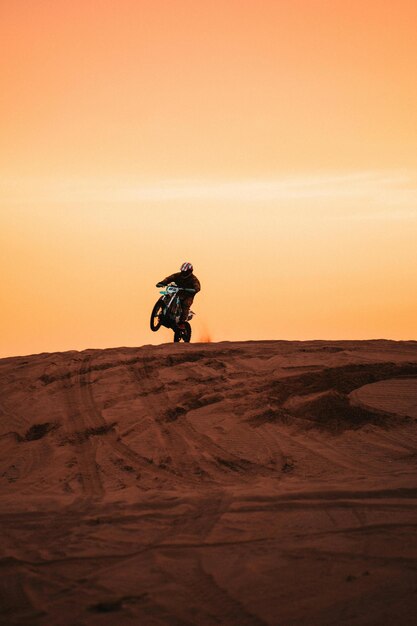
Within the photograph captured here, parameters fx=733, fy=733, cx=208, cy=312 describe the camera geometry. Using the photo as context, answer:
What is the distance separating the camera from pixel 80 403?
11555 millimetres

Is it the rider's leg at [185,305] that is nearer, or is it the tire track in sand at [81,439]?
the tire track in sand at [81,439]

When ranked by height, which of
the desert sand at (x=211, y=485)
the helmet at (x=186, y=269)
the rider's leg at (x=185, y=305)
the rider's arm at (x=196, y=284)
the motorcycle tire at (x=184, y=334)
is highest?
the helmet at (x=186, y=269)

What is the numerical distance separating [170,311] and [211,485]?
9.46m

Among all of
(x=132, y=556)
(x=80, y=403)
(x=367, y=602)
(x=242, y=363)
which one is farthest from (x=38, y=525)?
(x=242, y=363)

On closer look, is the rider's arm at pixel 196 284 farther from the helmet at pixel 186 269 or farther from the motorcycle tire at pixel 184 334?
the motorcycle tire at pixel 184 334

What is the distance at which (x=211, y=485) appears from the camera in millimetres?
7898

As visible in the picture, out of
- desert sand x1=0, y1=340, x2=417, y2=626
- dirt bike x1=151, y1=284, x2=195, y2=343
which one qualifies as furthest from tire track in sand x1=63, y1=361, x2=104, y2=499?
dirt bike x1=151, y1=284, x2=195, y2=343

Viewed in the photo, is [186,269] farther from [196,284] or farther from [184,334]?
[184,334]

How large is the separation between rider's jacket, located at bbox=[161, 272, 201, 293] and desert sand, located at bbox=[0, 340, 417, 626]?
9.58 ft

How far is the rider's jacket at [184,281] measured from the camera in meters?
17.3

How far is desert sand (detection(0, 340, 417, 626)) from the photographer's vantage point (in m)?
4.61

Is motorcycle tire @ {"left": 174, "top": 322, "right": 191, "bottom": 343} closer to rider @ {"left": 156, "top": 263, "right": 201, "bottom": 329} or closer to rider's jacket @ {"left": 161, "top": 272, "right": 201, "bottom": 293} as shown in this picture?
rider @ {"left": 156, "top": 263, "right": 201, "bottom": 329}

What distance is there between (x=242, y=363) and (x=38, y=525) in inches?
270

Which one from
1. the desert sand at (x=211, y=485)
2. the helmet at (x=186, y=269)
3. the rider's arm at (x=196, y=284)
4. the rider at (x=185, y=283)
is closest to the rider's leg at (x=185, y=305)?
the rider at (x=185, y=283)
